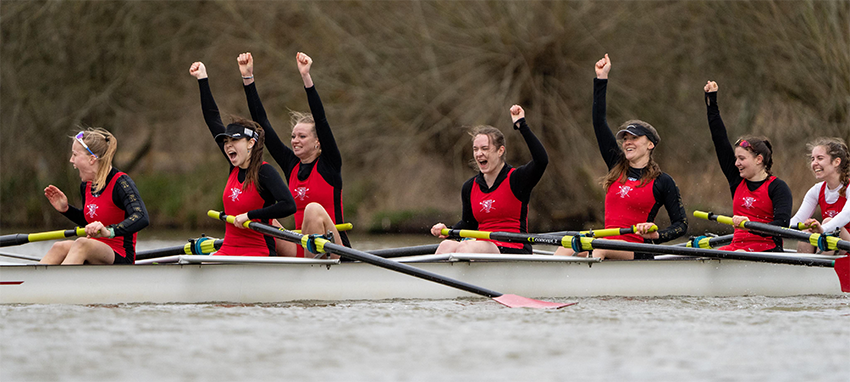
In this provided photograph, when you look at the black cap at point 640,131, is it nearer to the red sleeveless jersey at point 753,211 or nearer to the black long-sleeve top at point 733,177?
the black long-sleeve top at point 733,177

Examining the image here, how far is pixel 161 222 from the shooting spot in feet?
54.4

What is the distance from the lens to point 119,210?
269 inches

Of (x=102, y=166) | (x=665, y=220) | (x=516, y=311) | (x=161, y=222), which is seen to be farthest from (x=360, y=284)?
(x=161, y=222)

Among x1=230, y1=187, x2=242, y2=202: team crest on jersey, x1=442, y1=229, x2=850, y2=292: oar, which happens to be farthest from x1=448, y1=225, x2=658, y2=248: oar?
x1=230, y1=187, x2=242, y2=202: team crest on jersey

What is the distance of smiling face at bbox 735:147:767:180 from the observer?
7.65 m

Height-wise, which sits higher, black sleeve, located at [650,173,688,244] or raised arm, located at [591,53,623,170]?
raised arm, located at [591,53,623,170]

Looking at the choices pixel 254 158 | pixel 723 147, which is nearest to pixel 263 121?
pixel 254 158

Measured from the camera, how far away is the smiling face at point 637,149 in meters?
7.53

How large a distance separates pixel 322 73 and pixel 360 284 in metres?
9.34

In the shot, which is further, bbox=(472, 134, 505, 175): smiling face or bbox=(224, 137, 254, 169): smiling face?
bbox=(472, 134, 505, 175): smiling face

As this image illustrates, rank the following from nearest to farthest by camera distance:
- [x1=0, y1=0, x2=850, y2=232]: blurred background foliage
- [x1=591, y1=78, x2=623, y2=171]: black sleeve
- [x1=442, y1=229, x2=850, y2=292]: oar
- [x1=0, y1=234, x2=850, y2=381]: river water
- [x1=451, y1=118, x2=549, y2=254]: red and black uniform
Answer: [x1=0, y1=234, x2=850, y2=381]: river water
[x1=442, y1=229, x2=850, y2=292]: oar
[x1=451, y1=118, x2=549, y2=254]: red and black uniform
[x1=591, y1=78, x2=623, y2=171]: black sleeve
[x1=0, y1=0, x2=850, y2=232]: blurred background foliage

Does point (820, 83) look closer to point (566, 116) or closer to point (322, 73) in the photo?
point (566, 116)

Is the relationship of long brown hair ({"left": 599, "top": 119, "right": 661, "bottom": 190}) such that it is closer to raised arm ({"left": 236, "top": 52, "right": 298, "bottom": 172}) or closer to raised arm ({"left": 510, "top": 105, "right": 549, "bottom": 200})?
raised arm ({"left": 510, "top": 105, "right": 549, "bottom": 200})

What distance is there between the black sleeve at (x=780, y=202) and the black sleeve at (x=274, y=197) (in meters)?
3.60
